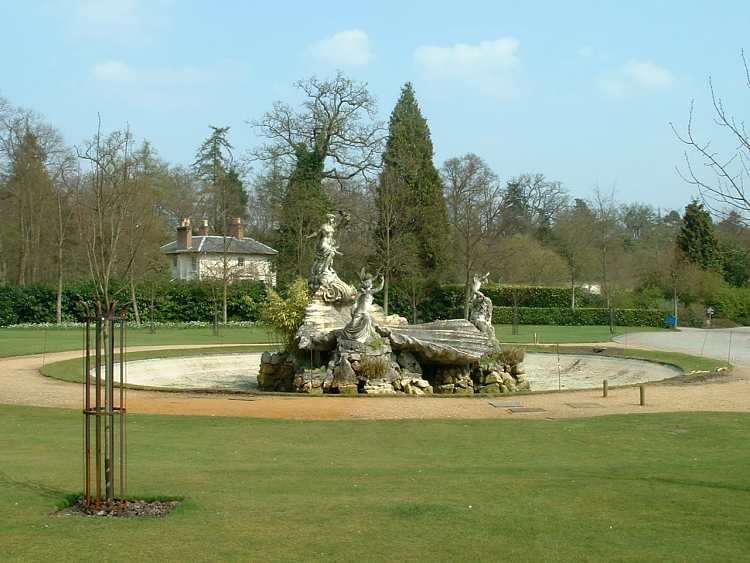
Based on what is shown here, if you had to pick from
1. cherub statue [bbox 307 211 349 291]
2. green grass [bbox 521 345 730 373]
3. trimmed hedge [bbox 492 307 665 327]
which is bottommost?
green grass [bbox 521 345 730 373]

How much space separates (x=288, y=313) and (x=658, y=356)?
600 inches

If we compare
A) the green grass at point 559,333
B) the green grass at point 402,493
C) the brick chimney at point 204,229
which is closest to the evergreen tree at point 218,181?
the brick chimney at point 204,229

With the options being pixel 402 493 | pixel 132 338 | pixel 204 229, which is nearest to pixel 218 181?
pixel 204 229

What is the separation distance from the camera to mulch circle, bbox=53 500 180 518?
9.20 metres

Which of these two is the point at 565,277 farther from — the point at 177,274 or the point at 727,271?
the point at 177,274

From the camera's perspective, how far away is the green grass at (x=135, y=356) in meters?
27.8

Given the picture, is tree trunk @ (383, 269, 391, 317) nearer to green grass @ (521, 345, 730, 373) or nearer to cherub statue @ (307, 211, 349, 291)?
green grass @ (521, 345, 730, 373)

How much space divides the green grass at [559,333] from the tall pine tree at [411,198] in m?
7.87

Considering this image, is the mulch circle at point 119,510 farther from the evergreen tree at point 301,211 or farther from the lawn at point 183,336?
the evergreen tree at point 301,211

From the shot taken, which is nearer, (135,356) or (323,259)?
(323,259)

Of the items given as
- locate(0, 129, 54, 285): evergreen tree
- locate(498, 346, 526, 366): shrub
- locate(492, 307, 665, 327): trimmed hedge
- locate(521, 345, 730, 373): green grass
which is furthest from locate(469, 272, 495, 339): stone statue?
locate(0, 129, 54, 285): evergreen tree

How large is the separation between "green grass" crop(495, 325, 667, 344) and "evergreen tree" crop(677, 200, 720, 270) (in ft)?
41.1

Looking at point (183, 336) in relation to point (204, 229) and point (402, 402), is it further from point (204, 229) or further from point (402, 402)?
point (204, 229)

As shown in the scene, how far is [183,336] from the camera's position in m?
48.0
